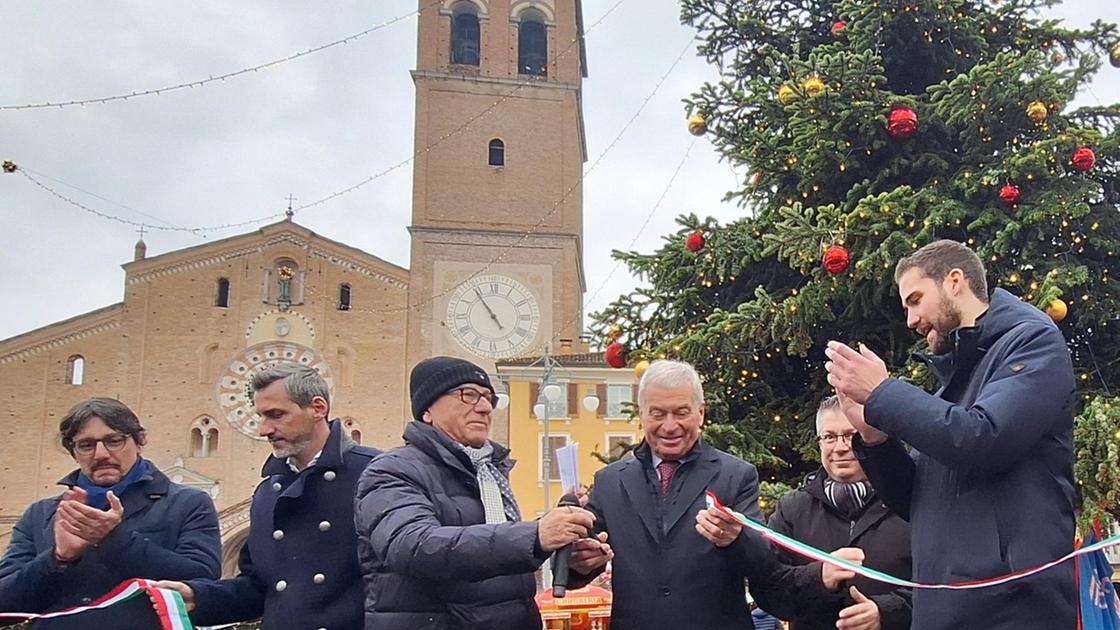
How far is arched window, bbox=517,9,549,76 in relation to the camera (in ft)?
107

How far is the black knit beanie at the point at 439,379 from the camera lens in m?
2.94

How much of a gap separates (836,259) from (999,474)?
4418 millimetres

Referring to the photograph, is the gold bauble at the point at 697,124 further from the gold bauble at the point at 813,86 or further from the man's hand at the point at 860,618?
the man's hand at the point at 860,618

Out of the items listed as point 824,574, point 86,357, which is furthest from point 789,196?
point 86,357

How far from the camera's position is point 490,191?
31.2 m

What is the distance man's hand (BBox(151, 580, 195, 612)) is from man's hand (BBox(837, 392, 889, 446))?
222cm

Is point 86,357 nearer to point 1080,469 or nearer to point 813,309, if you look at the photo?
point 813,309

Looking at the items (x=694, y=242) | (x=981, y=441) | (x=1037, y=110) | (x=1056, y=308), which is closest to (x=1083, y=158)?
(x=1037, y=110)

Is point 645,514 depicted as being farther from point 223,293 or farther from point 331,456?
point 223,293

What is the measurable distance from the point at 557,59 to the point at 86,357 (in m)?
18.3

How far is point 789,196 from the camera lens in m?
8.19

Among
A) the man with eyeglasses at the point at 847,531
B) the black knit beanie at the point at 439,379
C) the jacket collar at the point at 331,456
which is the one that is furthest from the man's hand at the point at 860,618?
the jacket collar at the point at 331,456

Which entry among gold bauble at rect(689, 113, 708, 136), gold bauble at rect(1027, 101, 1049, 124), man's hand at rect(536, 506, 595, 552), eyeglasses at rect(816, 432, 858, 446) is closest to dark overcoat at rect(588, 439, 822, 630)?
eyeglasses at rect(816, 432, 858, 446)

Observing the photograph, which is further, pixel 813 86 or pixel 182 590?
pixel 813 86
